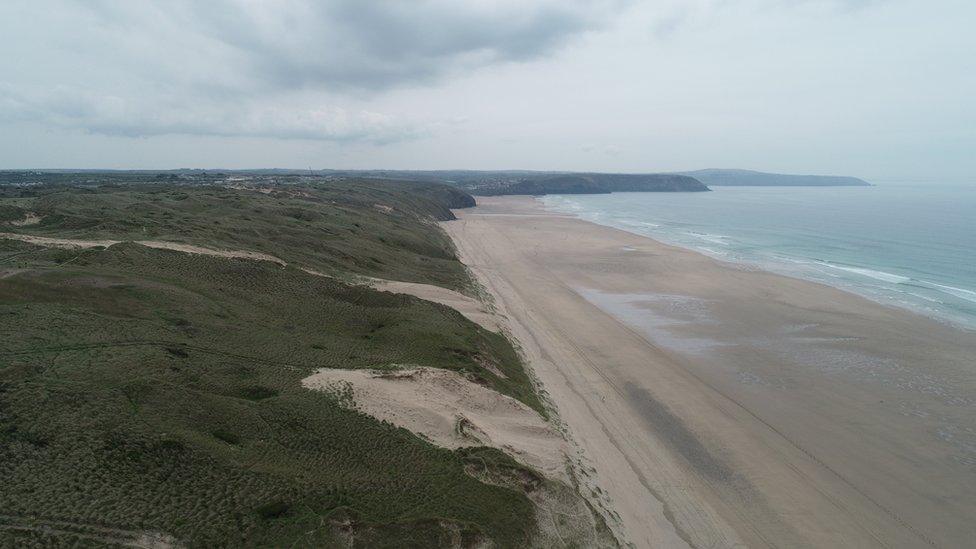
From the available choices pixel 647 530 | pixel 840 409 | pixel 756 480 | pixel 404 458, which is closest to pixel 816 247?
pixel 840 409

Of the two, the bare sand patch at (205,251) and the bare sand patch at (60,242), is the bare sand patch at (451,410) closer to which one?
the bare sand patch at (205,251)

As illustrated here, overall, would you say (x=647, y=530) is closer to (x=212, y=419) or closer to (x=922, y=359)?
(x=212, y=419)

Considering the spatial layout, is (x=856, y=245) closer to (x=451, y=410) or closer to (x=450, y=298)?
(x=450, y=298)

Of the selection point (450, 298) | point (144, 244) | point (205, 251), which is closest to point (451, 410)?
point (450, 298)

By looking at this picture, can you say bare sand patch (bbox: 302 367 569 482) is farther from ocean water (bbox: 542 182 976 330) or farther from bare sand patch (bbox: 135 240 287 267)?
ocean water (bbox: 542 182 976 330)

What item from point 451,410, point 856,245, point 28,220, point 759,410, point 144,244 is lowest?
point 759,410
